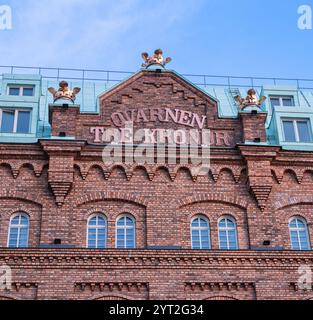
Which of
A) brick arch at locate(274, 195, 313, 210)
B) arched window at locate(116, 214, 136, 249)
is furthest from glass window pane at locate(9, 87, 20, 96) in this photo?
brick arch at locate(274, 195, 313, 210)

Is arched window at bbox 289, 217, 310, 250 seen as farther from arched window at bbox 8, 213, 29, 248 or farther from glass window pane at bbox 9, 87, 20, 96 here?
glass window pane at bbox 9, 87, 20, 96

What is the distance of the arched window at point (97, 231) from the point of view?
2725 centimetres

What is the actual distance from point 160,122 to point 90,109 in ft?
9.85

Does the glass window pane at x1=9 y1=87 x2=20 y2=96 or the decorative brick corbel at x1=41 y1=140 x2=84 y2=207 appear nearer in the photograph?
the decorative brick corbel at x1=41 y1=140 x2=84 y2=207

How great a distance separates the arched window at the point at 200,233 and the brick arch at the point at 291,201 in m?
2.70

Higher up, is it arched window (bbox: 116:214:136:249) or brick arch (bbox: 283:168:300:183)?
brick arch (bbox: 283:168:300:183)

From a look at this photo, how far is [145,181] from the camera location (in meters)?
28.5

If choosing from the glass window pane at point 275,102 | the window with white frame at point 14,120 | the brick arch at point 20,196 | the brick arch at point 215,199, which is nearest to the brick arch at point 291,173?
the brick arch at point 215,199

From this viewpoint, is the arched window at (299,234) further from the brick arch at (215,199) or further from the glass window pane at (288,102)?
the glass window pane at (288,102)

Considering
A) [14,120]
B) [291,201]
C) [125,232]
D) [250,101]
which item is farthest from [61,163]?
[291,201]

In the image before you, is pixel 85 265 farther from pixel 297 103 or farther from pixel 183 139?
pixel 297 103

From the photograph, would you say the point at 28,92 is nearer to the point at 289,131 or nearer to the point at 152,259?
the point at 152,259

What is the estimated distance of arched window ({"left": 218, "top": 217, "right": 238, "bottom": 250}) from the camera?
2769 cm
